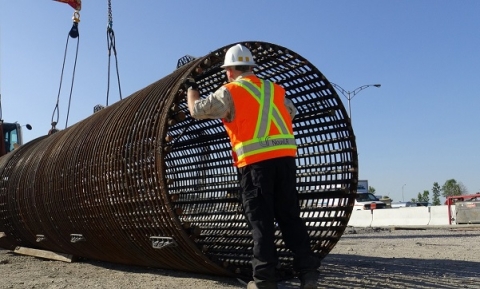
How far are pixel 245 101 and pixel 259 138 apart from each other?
0.30 metres

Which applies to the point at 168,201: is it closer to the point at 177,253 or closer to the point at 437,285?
the point at 177,253

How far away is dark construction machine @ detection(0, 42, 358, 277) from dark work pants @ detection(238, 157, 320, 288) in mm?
965

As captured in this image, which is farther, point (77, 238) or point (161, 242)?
point (77, 238)

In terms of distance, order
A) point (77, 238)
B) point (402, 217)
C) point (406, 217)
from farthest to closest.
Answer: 1. point (402, 217)
2. point (406, 217)
3. point (77, 238)

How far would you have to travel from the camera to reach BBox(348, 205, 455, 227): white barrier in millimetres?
19234

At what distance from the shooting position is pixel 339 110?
259 inches

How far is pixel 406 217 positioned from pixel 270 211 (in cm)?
1686

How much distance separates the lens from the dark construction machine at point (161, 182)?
5336mm

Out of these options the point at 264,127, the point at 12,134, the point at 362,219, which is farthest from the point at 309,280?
the point at 362,219

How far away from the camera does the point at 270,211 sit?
14.1 ft

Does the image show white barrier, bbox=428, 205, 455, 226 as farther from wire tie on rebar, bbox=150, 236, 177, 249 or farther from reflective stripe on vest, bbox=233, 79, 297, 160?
reflective stripe on vest, bbox=233, 79, 297, 160

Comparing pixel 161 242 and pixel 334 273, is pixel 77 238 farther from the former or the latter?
pixel 334 273

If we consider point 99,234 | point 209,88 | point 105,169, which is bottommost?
point 99,234

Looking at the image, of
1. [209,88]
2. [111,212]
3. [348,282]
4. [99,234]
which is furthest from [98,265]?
[348,282]
